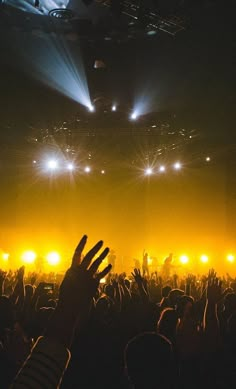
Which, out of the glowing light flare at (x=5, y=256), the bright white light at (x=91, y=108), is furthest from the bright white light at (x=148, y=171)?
Answer: the glowing light flare at (x=5, y=256)

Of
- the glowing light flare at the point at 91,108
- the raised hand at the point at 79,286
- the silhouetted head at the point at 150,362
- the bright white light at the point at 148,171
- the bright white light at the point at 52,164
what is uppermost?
the bright white light at the point at 148,171

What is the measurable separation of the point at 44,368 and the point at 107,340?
2138 mm

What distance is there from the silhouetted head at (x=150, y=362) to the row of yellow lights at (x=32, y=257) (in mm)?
18509

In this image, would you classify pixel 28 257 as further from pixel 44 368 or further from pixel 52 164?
pixel 44 368

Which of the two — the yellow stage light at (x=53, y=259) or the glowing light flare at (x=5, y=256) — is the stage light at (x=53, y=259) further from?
the glowing light flare at (x=5, y=256)

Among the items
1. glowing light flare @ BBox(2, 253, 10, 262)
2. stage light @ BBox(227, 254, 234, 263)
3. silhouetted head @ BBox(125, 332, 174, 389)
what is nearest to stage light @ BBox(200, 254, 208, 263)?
stage light @ BBox(227, 254, 234, 263)

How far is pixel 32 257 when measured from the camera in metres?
19.8

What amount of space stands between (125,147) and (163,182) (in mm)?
5625

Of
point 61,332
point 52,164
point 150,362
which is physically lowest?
point 150,362

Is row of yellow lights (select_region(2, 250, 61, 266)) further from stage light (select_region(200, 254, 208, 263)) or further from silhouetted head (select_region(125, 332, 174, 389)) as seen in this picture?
silhouetted head (select_region(125, 332, 174, 389))

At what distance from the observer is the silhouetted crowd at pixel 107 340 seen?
1397mm

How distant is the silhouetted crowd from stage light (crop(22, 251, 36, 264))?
15.1 metres

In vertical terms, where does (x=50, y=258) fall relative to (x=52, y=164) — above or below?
below

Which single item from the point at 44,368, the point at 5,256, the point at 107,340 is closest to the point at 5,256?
the point at 5,256
